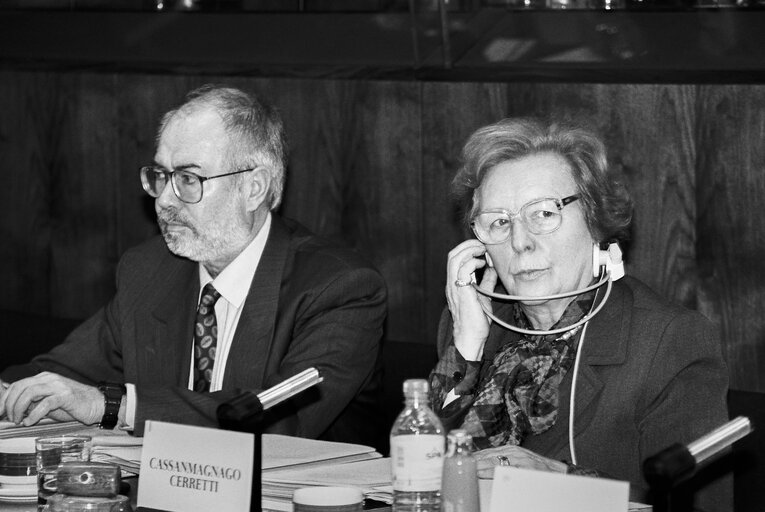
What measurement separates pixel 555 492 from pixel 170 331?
1.75 m

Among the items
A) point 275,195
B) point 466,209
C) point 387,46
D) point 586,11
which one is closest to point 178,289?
point 275,195

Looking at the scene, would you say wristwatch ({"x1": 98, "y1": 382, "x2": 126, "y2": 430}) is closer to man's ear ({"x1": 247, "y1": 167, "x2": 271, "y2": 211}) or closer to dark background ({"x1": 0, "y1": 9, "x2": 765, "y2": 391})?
man's ear ({"x1": 247, "y1": 167, "x2": 271, "y2": 211})

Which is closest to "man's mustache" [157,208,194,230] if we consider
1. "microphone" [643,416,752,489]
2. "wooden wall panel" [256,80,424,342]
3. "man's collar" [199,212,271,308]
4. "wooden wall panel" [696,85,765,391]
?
"man's collar" [199,212,271,308]

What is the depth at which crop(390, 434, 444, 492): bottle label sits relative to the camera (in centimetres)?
202

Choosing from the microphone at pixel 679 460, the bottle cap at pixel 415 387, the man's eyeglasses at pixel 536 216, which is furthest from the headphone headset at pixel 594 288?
the microphone at pixel 679 460

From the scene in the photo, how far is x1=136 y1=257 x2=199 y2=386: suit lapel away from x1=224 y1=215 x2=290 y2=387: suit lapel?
6.6 inches

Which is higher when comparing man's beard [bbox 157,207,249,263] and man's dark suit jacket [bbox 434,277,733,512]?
A: man's beard [bbox 157,207,249,263]

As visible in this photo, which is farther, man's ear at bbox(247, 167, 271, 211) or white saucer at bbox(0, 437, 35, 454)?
man's ear at bbox(247, 167, 271, 211)

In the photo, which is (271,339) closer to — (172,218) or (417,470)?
(172,218)

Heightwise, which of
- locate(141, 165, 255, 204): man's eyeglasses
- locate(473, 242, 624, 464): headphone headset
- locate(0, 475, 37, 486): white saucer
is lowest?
locate(0, 475, 37, 486): white saucer

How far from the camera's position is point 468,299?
10.1ft

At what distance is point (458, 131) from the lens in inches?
152

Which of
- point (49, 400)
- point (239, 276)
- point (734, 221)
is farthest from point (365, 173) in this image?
point (49, 400)

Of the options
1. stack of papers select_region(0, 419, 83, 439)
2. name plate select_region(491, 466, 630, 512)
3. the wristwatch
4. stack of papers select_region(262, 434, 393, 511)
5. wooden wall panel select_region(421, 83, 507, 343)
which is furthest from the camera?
wooden wall panel select_region(421, 83, 507, 343)
